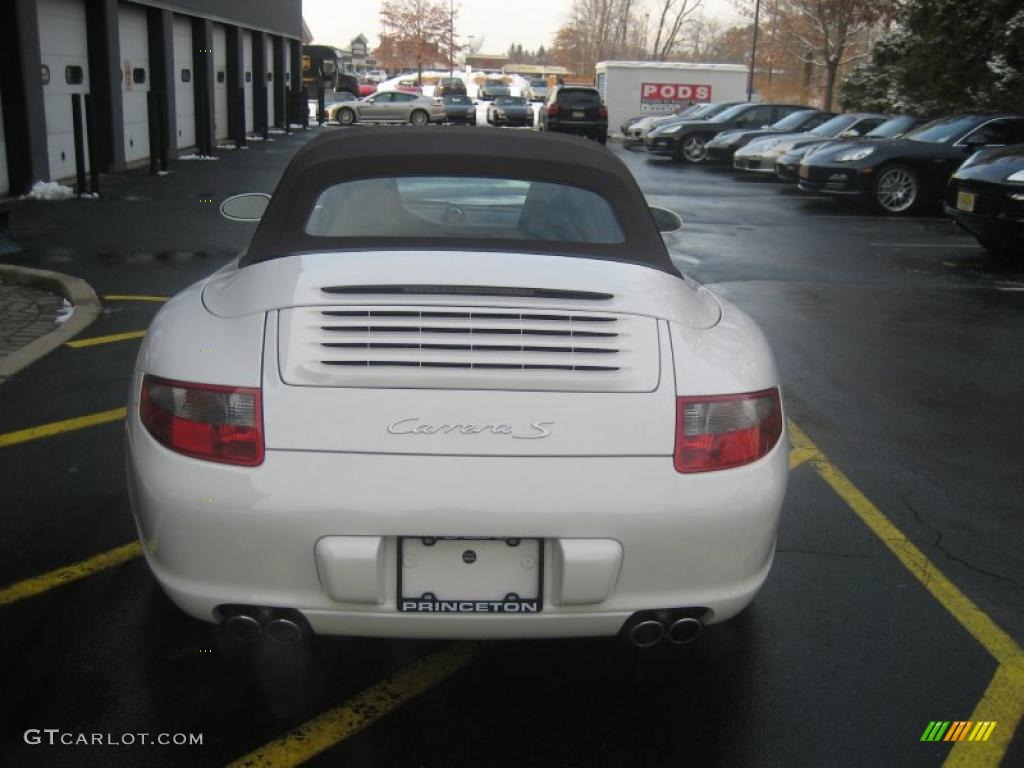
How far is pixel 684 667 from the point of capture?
324 cm

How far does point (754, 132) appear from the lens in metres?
24.8

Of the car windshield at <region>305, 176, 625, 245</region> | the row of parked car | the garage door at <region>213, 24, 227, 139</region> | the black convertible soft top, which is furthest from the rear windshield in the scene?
the car windshield at <region>305, 176, 625, 245</region>

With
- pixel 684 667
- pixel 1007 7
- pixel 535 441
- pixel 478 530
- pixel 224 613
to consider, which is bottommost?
pixel 684 667

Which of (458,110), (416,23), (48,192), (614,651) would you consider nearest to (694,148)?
(458,110)

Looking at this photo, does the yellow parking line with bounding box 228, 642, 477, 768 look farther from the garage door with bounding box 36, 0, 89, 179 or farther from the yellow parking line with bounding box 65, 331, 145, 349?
the garage door with bounding box 36, 0, 89, 179

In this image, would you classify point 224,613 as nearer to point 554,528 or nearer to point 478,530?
point 478,530

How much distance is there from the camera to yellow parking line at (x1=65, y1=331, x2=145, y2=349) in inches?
267

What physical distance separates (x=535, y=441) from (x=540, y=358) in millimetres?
234

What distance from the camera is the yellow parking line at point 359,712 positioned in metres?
2.73

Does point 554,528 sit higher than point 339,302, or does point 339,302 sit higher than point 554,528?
point 339,302

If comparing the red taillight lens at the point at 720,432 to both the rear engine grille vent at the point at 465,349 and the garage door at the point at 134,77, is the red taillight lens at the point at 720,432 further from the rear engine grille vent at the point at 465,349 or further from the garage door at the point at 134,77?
the garage door at the point at 134,77

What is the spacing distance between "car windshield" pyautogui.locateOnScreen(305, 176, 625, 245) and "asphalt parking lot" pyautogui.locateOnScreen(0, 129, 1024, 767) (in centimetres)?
136

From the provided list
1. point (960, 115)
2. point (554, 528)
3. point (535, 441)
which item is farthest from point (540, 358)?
point (960, 115)

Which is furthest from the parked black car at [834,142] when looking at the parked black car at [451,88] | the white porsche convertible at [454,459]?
the parked black car at [451,88]
